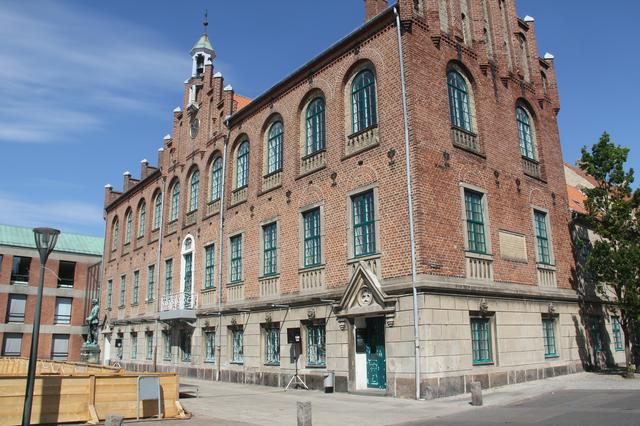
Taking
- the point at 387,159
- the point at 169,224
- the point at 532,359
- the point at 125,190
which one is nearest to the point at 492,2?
the point at 387,159

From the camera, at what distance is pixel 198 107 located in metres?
29.9

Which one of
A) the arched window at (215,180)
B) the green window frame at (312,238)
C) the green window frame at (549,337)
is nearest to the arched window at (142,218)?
the arched window at (215,180)

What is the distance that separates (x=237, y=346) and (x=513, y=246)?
1200 cm

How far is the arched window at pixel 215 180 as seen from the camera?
26.9 m

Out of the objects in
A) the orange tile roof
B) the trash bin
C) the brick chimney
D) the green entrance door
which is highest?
the brick chimney

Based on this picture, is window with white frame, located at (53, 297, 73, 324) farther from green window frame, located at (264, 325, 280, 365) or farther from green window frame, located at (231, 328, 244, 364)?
green window frame, located at (264, 325, 280, 365)

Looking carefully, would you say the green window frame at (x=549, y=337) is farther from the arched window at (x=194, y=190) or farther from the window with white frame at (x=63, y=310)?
the window with white frame at (x=63, y=310)

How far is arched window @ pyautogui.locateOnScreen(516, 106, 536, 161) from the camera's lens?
21.8 m

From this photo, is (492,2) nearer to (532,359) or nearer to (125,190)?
(532,359)

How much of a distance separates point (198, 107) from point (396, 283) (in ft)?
60.0

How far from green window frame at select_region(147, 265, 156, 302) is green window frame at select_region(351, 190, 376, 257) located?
1727 centimetres

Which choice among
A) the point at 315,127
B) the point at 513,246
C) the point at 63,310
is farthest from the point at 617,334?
the point at 63,310

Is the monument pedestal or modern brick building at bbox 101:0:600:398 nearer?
modern brick building at bbox 101:0:600:398

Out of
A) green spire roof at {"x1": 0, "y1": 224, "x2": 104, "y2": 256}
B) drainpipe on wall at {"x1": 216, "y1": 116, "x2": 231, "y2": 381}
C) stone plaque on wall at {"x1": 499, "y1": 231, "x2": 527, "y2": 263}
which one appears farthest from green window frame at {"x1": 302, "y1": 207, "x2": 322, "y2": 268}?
green spire roof at {"x1": 0, "y1": 224, "x2": 104, "y2": 256}
